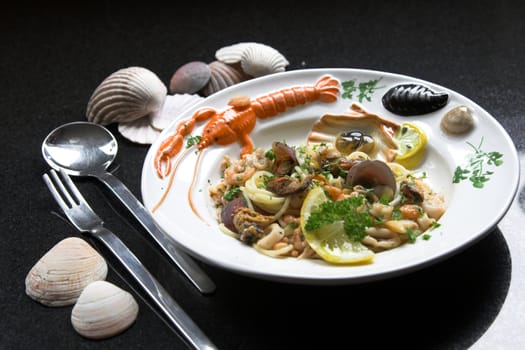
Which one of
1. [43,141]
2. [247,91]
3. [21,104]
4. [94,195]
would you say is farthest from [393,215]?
[21,104]

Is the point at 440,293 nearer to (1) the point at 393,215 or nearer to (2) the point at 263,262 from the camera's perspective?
(1) the point at 393,215

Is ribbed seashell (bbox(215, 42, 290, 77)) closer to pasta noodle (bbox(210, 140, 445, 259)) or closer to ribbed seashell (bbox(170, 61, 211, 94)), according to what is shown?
ribbed seashell (bbox(170, 61, 211, 94))

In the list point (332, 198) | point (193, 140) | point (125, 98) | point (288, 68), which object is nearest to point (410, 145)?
point (332, 198)

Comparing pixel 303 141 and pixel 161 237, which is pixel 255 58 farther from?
pixel 161 237

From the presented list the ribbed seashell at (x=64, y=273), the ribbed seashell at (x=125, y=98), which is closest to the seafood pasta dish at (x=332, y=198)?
the ribbed seashell at (x=64, y=273)

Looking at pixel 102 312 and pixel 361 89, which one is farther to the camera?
pixel 361 89
